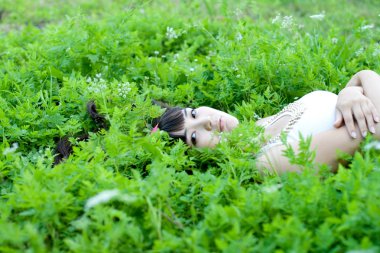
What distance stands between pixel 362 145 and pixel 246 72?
1.66 m

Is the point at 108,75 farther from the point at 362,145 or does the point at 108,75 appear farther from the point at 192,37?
the point at 362,145

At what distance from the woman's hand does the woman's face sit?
78 cm

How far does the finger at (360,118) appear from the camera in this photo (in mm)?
3340

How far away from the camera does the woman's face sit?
387 centimetres

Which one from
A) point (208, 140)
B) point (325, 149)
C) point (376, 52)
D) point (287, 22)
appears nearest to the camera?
point (325, 149)

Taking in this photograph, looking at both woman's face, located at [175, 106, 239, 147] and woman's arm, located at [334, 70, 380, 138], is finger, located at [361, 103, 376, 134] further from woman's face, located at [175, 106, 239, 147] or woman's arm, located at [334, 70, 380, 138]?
woman's face, located at [175, 106, 239, 147]

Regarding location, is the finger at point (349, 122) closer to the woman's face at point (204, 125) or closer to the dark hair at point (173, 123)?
the woman's face at point (204, 125)

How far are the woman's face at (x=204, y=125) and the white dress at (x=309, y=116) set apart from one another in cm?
38

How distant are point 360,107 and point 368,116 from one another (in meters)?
0.09

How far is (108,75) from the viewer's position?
504cm

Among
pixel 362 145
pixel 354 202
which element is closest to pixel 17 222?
pixel 354 202

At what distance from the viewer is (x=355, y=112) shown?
Result: 3430 mm

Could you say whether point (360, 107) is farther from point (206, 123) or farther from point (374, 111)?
point (206, 123)

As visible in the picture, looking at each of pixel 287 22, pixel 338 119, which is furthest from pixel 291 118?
pixel 287 22
